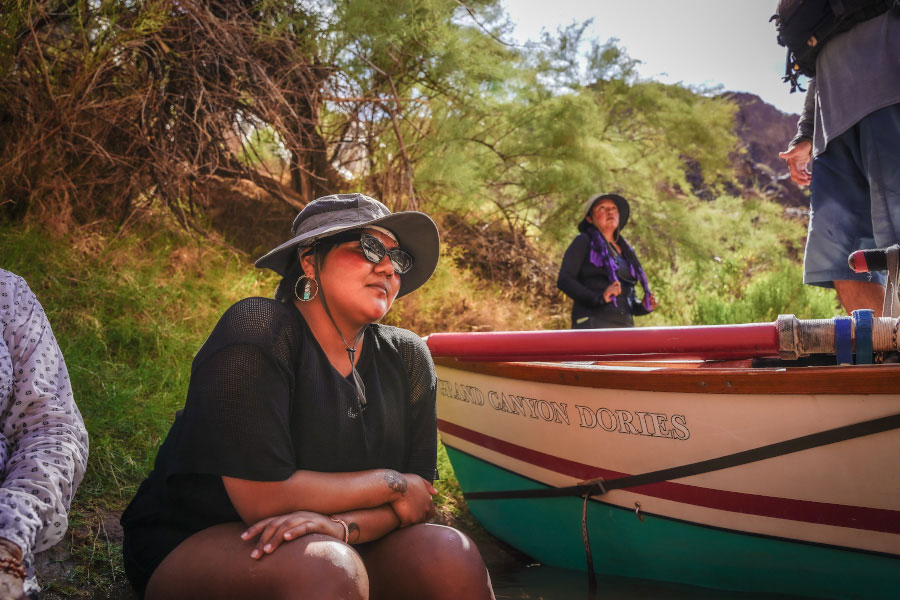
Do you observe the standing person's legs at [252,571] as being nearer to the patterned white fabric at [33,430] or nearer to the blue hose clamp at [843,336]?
the patterned white fabric at [33,430]

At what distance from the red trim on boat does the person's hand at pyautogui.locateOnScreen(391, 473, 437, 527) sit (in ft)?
3.62

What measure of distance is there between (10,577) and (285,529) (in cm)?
53

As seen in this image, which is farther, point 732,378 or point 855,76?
point 855,76

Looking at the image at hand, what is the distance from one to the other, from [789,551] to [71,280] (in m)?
4.43

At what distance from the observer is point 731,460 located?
235 cm

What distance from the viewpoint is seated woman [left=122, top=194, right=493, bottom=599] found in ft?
5.05

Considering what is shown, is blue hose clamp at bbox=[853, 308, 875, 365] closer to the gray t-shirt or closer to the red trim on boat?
the red trim on boat

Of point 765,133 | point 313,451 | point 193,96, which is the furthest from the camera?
point 765,133

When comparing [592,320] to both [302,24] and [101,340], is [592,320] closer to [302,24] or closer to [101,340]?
[101,340]

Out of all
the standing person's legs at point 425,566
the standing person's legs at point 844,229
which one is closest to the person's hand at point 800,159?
the standing person's legs at point 844,229

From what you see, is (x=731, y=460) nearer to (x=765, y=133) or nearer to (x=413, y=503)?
(x=413, y=503)

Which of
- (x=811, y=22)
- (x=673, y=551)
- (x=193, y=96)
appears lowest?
(x=673, y=551)

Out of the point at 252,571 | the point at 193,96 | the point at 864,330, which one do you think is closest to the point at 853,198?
the point at 864,330

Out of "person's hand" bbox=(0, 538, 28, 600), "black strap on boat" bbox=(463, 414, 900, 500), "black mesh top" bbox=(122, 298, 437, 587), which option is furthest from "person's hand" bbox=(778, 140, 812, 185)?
"person's hand" bbox=(0, 538, 28, 600)
